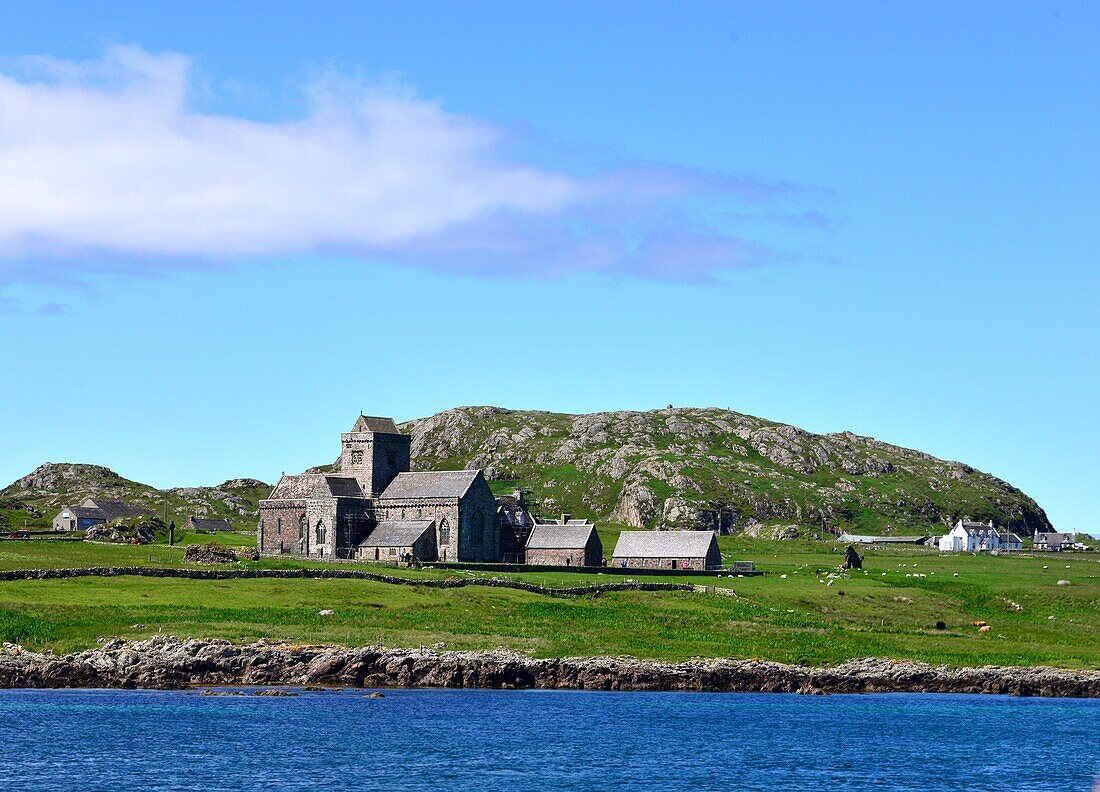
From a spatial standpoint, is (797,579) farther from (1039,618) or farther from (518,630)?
(518,630)

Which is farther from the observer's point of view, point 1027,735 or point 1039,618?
point 1039,618

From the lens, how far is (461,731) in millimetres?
61812

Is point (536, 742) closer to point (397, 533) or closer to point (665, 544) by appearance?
point (397, 533)

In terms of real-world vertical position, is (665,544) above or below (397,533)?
below

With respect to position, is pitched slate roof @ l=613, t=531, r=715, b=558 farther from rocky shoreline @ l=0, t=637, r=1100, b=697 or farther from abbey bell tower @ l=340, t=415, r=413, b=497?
rocky shoreline @ l=0, t=637, r=1100, b=697

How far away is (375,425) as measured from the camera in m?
154

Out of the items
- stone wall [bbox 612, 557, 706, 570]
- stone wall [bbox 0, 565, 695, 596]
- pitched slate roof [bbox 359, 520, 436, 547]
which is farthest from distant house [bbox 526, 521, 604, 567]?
stone wall [bbox 0, 565, 695, 596]

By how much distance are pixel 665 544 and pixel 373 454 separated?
32395mm

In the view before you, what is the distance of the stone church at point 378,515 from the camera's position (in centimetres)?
14025

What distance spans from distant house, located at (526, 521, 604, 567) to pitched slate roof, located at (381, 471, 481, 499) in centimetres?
957

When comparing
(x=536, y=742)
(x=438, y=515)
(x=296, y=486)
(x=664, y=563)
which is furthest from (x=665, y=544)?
(x=536, y=742)

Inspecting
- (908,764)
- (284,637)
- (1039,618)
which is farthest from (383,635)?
(1039,618)

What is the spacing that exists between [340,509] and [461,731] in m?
82.0

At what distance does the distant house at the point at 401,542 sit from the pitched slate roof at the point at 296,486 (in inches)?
343
